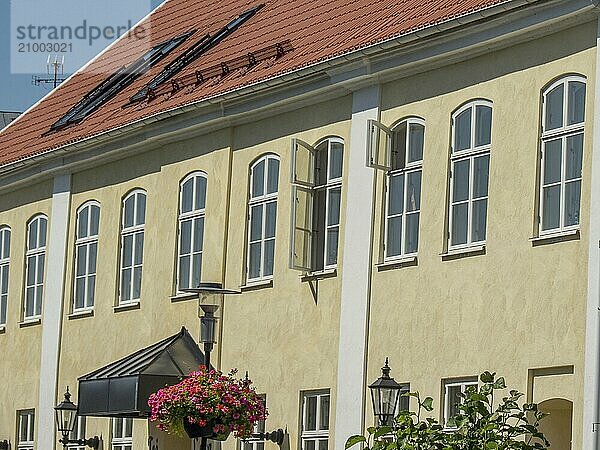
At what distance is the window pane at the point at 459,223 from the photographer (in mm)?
19984

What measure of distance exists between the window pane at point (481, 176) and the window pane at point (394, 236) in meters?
1.57

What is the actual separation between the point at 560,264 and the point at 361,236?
3873 mm

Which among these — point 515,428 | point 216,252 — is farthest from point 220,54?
point 515,428

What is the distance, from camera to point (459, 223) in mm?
20109

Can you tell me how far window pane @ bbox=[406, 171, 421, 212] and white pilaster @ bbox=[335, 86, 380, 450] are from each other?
622 mm

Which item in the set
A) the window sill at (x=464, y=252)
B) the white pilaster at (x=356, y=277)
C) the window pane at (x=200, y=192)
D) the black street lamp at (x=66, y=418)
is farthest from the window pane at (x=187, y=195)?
the window sill at (x=464, y=252)

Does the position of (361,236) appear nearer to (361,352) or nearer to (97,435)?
(361,352)

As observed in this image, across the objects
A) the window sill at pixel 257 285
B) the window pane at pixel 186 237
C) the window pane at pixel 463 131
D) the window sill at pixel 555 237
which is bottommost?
the window sill at pixel 257 285

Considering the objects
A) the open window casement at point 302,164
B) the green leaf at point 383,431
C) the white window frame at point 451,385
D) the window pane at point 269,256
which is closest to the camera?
the green leaf at point 383,431

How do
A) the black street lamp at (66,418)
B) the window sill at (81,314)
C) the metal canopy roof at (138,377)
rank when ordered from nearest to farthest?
1. the metal canopy roof at (138,377)
2. the black street lamp at (66,418)
3. the window sill at (81,314)

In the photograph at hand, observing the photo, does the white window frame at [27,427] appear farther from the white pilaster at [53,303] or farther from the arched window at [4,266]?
the arched window at [4,266]

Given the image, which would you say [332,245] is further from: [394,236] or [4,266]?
[4,266]

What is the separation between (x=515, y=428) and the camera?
16.8m

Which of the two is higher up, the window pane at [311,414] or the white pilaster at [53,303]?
the white pilaster at [53,303]
